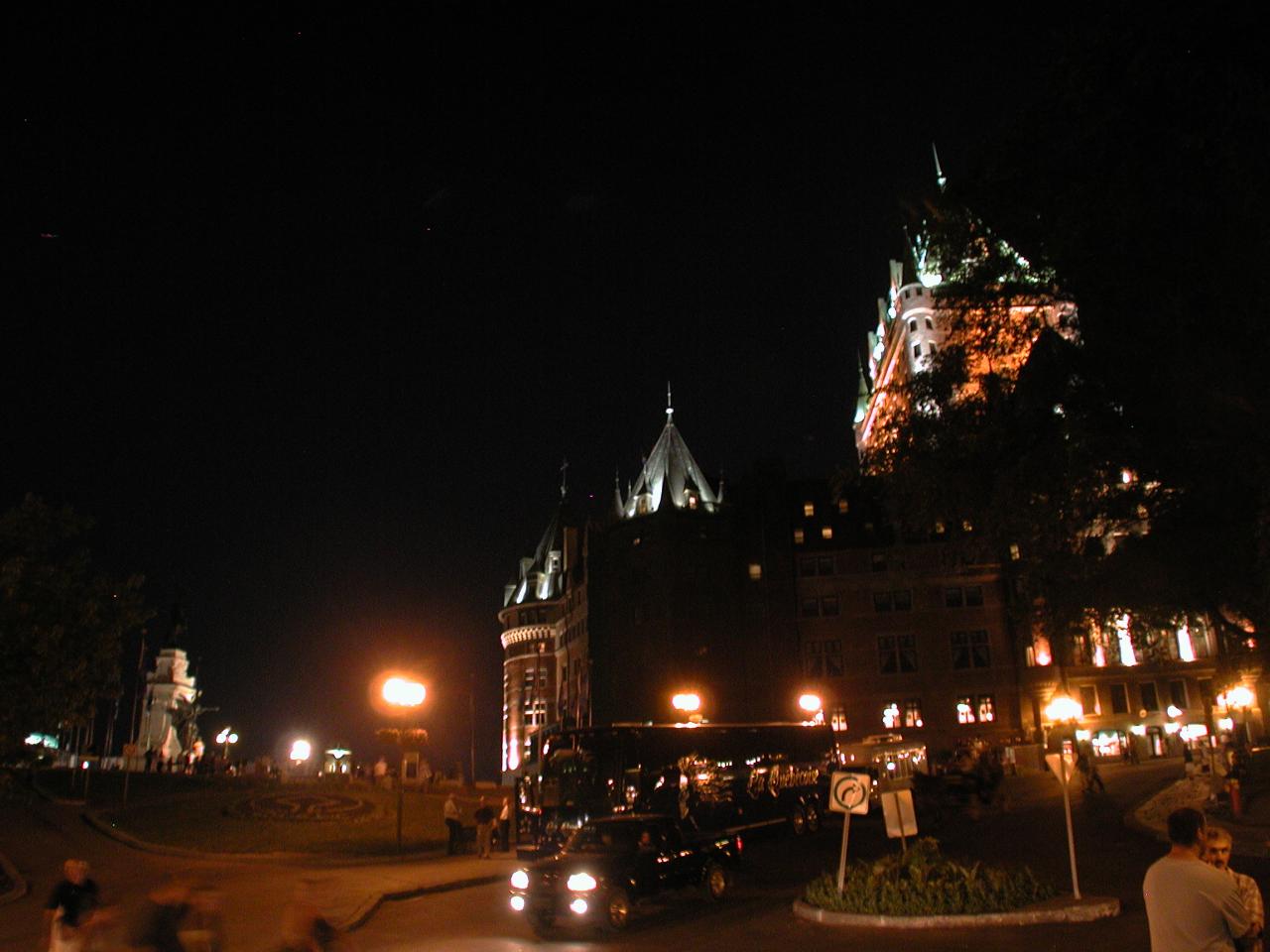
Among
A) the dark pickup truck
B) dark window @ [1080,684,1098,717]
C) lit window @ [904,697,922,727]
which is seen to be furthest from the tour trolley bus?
dark window @ [1080,684,1098,717]

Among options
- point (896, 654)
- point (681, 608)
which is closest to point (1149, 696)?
point (896, 654)

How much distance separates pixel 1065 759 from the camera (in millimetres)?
16719

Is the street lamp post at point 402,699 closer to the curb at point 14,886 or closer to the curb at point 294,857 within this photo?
the curb at point 294,857

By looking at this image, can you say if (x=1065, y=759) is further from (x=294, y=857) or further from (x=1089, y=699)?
(x=1089, y=699)

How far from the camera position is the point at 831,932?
14.2 m

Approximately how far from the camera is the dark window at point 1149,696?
61.1m

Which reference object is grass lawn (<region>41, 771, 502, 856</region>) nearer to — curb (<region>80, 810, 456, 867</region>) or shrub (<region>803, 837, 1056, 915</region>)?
curb (<region>80, 810, 456, 867</region>)

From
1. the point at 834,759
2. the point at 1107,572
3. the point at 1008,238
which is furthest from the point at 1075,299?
the point at 834,759

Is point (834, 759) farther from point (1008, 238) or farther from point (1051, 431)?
point (1008, 238)

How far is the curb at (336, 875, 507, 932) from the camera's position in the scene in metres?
16.5

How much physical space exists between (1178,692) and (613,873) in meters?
56.3

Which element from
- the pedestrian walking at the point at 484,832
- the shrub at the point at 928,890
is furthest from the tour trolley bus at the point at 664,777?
the shrub at the point at 928,890

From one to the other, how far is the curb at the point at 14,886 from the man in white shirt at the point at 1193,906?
824 inches

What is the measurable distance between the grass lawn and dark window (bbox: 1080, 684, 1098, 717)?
3753 centimetres
